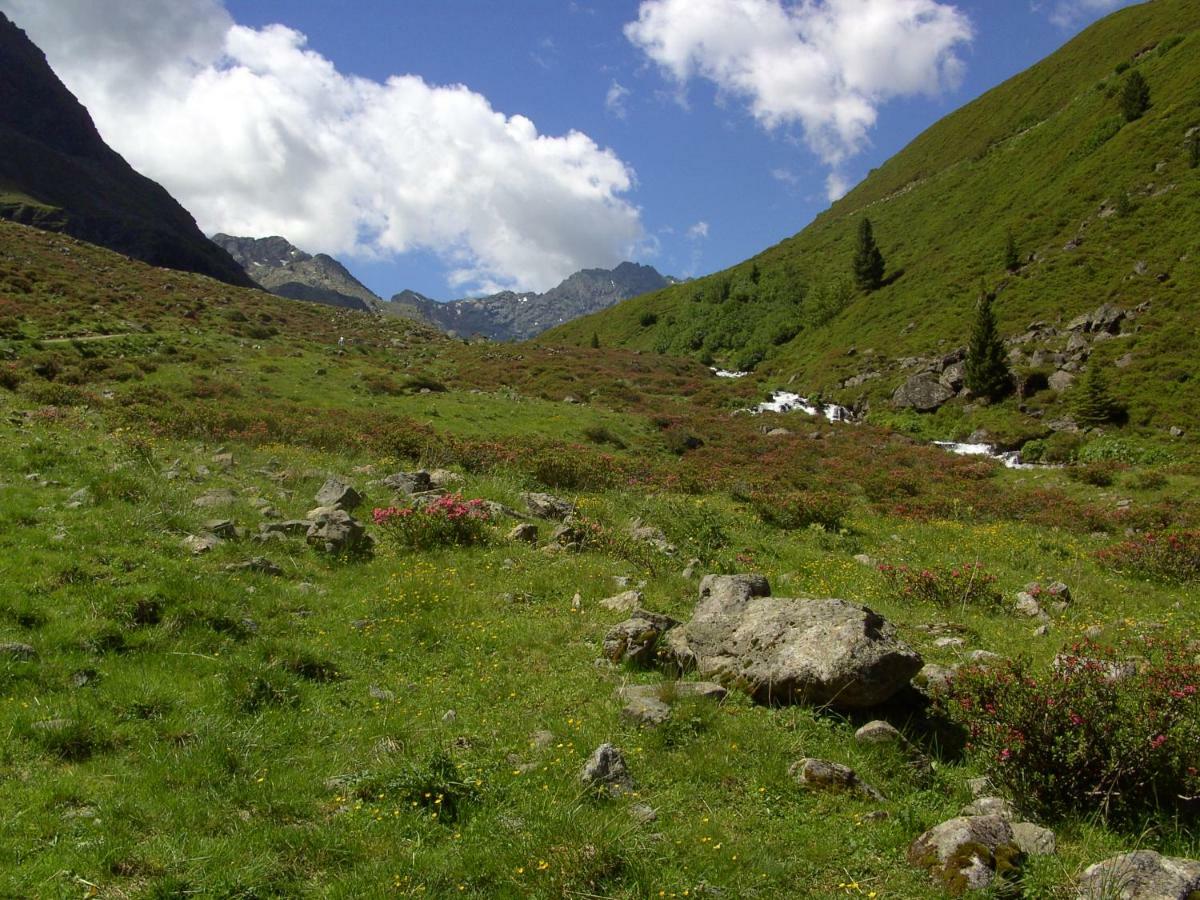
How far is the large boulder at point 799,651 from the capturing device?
283 inches

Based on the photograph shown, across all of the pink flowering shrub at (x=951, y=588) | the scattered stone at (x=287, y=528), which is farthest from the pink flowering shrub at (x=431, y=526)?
the pink flowering shrub at (x=951, y=588)

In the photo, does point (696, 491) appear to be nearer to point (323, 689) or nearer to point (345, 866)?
point (323, 689)

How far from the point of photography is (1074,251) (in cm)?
5509

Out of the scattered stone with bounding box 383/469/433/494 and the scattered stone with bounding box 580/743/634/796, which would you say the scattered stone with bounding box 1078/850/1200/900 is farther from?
the scattered stone with bounding box 383/469/433/494

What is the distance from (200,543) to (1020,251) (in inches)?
2784

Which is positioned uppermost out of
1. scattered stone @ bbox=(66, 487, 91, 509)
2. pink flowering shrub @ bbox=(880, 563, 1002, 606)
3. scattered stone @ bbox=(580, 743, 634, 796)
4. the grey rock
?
the grey rock

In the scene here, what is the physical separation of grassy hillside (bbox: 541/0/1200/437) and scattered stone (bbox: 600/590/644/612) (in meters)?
37.5

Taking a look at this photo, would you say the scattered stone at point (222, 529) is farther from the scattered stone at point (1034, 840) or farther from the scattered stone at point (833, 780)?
the scattered stone at point (1034, 840)

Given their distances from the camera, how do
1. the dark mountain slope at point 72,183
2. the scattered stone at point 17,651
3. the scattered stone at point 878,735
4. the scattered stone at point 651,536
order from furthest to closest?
the dark mountain slope at point 72,183, the scattered stone at point 651,536, the scattered stone at point 17,651, the scattered stone at point 878,735

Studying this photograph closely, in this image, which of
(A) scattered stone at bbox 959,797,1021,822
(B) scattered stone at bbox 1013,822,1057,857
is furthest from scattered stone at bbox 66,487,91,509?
(B) scattered stone at bbox 1013,822,1057,857

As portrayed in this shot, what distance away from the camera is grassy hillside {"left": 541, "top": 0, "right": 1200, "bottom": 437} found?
146 ft

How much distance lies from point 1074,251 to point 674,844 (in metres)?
66.7

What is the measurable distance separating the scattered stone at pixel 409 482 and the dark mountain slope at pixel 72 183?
13801cm

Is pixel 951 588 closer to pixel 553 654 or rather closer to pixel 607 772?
pixel 553 654
